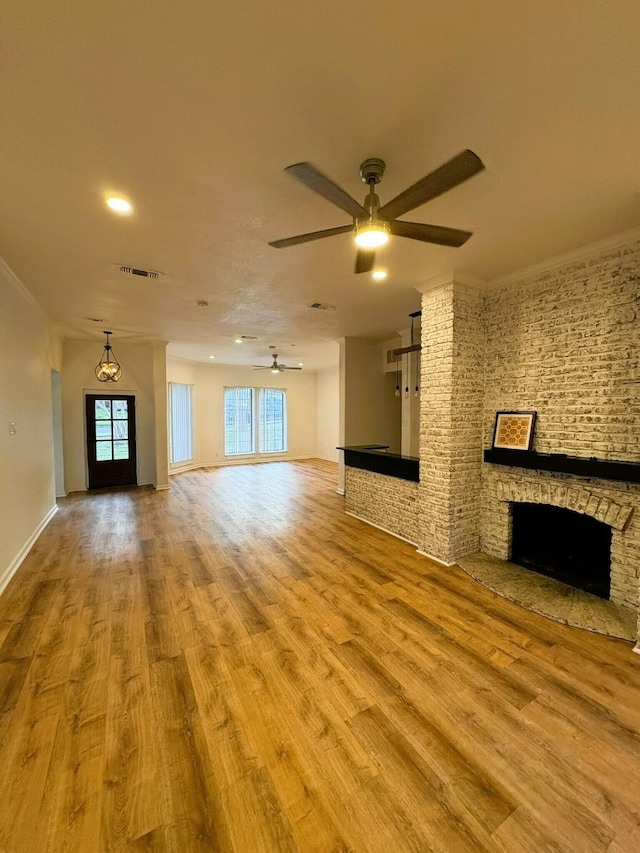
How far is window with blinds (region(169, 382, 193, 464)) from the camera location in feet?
29.8

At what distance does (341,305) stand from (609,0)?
11.6 feet

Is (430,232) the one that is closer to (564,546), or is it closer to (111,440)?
(564,546)

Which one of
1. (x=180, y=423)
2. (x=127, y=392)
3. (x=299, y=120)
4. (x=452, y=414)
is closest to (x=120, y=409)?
(x=127, y=392)

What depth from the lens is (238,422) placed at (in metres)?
10.5

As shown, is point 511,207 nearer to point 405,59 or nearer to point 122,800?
point 405,59

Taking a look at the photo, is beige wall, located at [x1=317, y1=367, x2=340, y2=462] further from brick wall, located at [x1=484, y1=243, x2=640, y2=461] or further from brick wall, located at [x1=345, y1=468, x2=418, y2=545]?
brick wall, located at [x1=484, y1=243, x2=640, y2=461]

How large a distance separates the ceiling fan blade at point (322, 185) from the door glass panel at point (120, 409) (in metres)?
7.08

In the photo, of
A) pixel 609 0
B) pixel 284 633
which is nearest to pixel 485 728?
pixel 284 633

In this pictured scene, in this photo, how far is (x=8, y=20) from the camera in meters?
1.22

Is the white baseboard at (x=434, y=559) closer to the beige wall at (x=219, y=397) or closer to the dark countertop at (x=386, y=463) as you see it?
the dark countertop at (x=386, y=463)

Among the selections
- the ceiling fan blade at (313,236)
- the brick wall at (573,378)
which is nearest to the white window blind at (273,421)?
the brick wall at (573,378)

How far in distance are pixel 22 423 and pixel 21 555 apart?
1447 mm

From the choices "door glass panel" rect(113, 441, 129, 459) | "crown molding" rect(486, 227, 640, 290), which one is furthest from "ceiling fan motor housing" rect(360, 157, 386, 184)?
"door glass panel" rect(113, 441, 129, 459)

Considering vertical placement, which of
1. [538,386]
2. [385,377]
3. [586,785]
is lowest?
[586,785]
